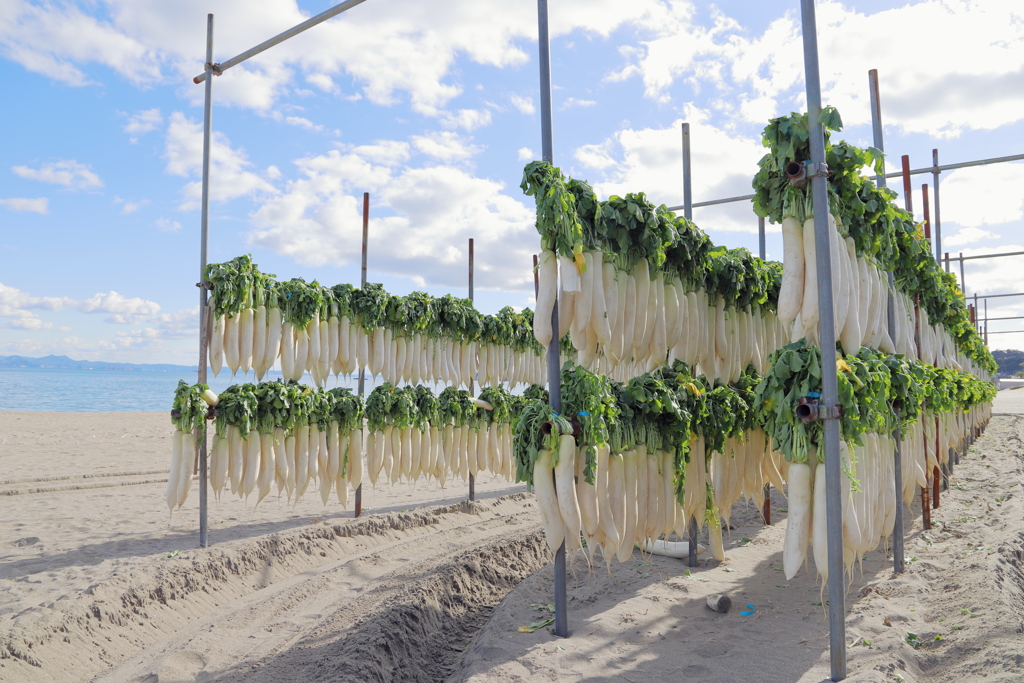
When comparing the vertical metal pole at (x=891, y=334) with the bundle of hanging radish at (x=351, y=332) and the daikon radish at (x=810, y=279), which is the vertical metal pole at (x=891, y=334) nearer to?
the daikon radish at (x=810, y=279)

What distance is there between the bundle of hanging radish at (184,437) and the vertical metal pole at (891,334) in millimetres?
6260

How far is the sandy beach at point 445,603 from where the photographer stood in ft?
12.5

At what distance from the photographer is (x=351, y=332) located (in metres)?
7.26

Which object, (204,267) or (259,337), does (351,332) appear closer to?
(259,337)

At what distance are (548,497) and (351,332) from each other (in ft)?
13.9

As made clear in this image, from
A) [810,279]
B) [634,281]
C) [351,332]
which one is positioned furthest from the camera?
[351,332]

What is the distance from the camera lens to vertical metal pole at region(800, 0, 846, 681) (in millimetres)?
3352

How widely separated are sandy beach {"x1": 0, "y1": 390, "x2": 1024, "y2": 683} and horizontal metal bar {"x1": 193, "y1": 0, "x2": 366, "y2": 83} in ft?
17.7

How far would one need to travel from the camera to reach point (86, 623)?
4586 millimetres

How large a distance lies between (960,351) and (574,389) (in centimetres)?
1120

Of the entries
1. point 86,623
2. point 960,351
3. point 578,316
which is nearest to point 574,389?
point 578,316

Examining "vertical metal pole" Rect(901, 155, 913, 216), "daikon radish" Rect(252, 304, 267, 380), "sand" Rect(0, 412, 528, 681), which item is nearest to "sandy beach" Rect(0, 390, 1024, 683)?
"sand" Rect(0, 412, 528, 681)

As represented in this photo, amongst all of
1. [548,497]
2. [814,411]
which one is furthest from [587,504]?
[814,411]

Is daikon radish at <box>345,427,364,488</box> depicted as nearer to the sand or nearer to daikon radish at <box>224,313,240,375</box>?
the sand
